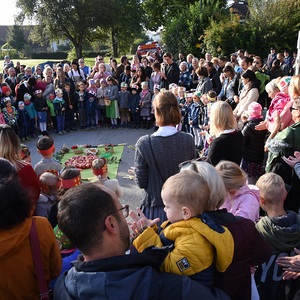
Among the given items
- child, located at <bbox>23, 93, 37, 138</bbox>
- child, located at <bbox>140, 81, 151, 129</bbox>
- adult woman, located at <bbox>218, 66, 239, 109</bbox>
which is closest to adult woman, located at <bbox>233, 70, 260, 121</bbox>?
adult woman, located at <bbox>218, 66, 239, 109</bbox>

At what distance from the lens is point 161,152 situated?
9.76ft

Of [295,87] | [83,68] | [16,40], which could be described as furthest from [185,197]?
[16,40]

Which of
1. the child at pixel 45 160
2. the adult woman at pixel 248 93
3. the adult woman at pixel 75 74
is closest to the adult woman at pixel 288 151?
the adult woman at pixel 248 93

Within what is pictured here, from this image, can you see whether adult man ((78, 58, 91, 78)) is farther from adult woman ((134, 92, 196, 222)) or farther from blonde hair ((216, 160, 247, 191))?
blonde hair ((216, 160, 247, 191))

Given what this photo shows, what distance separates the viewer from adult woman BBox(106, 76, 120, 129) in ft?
32.0

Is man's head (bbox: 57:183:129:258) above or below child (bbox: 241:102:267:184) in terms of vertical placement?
above

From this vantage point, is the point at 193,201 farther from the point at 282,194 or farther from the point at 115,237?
the point at 282,194

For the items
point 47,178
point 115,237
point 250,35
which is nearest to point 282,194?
point 115,237

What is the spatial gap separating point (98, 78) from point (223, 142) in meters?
7.99

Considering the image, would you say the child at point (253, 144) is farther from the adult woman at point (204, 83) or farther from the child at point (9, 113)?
the child at point (9, 113)

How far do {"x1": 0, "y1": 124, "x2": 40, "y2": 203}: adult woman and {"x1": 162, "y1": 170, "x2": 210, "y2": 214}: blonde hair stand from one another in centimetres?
174

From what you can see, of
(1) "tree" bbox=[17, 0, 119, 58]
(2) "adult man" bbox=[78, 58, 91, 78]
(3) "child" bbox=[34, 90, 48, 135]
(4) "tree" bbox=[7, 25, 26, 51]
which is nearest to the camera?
(3) "child" bbox=[34, 90, 48, 135]

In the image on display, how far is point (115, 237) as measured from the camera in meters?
1.43

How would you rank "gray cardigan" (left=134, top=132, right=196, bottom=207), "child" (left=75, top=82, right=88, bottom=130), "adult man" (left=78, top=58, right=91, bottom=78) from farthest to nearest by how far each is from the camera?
1. "adult man" (left=78, top=58, right=91, bottom=78)
2. "child" (left=75, top=82, right=88, bottom=130)
3. "gray cardigan" (left=134, top=132, right=196, bottom=207)
